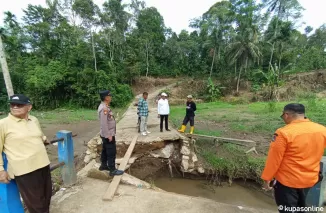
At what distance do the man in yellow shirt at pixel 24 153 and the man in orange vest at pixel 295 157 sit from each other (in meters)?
2.56

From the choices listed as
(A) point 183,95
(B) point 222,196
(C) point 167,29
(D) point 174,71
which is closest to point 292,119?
(B) point 222,196

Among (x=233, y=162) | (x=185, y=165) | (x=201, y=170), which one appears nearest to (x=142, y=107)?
(x=185, y=165)

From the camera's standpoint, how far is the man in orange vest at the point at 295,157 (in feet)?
6.01

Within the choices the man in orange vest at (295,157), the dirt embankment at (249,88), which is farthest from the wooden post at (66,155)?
the dirt embankment at (249,88)

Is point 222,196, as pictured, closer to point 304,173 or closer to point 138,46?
point 304,173

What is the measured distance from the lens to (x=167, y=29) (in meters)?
31.7

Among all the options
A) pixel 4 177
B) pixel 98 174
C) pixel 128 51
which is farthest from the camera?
pixel 128 51

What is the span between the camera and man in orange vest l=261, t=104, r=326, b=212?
1.83m

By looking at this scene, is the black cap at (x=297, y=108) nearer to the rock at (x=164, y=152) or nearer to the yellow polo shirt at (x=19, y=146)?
the yellow polo shirt at (x=19, y=146)

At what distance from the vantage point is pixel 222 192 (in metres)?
5.44

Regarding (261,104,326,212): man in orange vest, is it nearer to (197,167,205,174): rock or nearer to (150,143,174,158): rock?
(197,167,205,174): rock

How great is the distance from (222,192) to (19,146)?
517cm

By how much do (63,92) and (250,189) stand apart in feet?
68.2

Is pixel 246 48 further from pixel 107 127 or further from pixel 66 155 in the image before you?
pixel 66 155
